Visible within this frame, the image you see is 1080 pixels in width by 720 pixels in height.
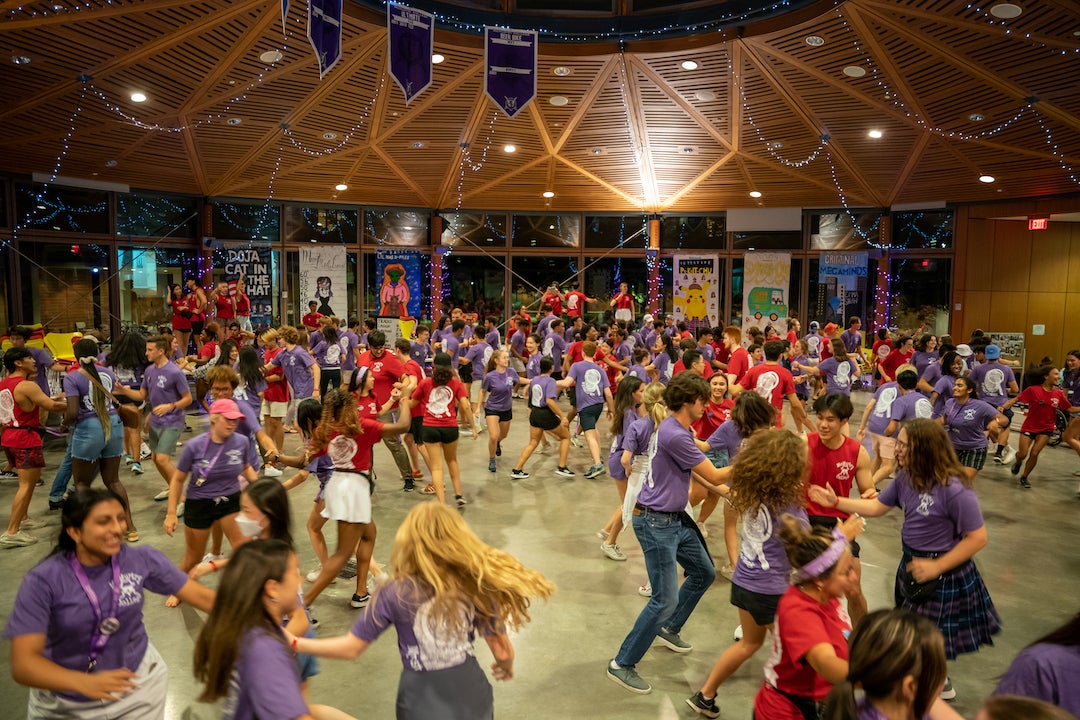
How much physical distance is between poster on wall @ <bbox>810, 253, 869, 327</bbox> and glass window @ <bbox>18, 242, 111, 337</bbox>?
16.7m

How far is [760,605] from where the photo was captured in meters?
3.71

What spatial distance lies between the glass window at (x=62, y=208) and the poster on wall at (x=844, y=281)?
659 inches

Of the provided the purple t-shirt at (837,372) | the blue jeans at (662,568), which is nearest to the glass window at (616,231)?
the purple t-shirt at (837,372)

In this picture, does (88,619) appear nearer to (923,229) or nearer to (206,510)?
(206,510)

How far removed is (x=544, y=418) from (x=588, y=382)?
2.20ft

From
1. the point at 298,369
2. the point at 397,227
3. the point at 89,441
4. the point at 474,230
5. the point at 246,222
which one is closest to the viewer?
the point at 89,441

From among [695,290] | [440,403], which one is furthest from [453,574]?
[695,290]

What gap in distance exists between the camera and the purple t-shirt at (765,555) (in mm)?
3672

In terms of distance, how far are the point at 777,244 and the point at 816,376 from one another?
9845 mm

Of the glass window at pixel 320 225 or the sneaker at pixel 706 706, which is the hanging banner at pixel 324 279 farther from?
the sneaker at pixel 706 706

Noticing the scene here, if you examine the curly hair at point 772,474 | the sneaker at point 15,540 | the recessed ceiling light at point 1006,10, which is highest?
the recessed ceiling light at point 1006,10

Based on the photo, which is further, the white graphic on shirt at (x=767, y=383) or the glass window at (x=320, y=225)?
the glass window at (x=320, y=225)

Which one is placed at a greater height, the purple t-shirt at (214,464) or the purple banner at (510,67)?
the purple banner at (510,67)

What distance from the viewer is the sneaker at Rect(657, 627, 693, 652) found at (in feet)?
16.2
